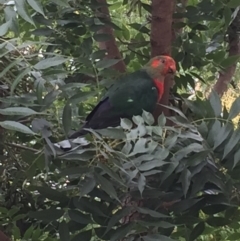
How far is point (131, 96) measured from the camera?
4.70ft

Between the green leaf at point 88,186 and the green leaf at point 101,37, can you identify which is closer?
the green leaf at point 88,186

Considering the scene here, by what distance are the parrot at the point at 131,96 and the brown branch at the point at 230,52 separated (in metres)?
0.17

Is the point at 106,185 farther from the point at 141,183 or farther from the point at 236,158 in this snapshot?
the point at 236,158

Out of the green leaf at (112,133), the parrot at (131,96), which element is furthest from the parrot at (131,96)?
the green leaf at (112,133)

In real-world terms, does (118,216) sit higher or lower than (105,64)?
lower

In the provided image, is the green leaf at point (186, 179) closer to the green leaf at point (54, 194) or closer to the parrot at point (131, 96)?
the green leaf at point (54, 194)

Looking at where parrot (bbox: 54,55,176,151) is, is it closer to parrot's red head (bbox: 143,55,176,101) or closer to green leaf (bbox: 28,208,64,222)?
parrot's red head (bbox: 143,55,176,101)

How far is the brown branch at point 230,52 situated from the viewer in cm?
143

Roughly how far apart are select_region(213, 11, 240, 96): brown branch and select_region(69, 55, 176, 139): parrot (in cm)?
17

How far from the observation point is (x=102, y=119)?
4.26ft

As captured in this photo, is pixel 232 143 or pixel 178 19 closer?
pixel 232 143

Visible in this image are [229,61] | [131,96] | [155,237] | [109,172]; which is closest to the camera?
[109,172]

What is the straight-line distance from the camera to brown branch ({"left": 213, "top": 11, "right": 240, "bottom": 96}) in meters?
1.43

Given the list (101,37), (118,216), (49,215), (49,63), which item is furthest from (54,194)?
(101,37)
